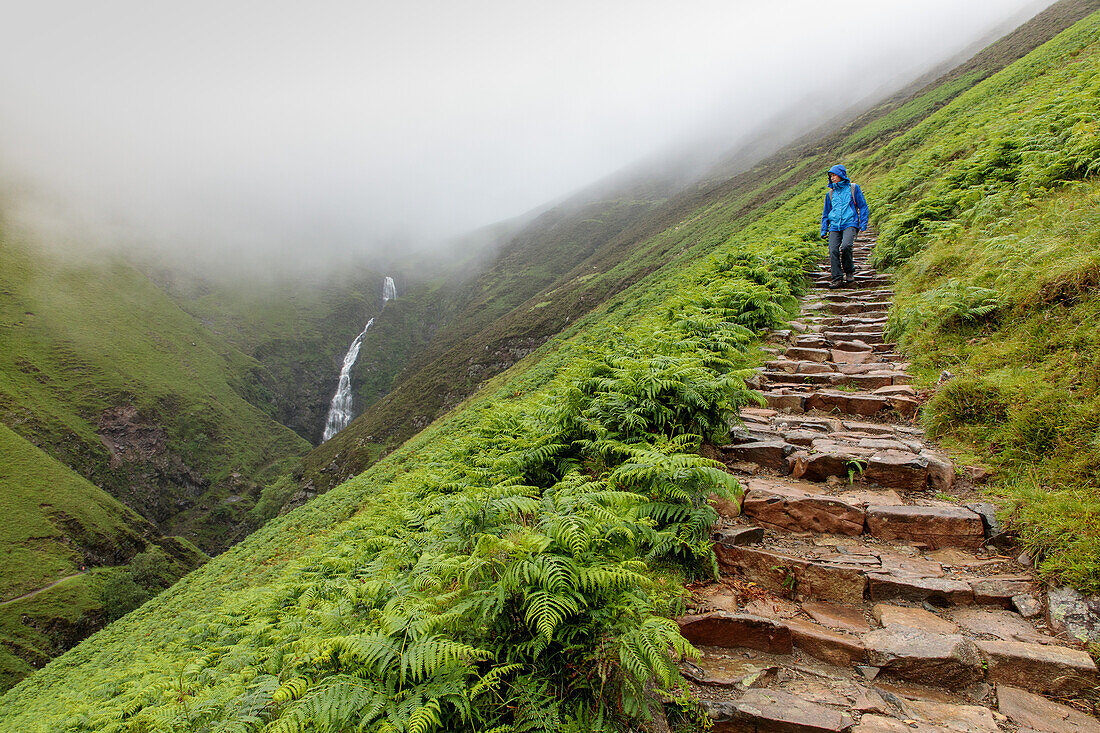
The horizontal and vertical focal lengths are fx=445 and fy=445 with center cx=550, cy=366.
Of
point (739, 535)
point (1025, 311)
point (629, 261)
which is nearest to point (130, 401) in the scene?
point (629, 261)

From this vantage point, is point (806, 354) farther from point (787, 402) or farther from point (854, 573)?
point (854, 573)

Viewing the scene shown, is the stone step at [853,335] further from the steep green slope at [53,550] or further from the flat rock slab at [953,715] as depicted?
the steep green slope at [53,550]

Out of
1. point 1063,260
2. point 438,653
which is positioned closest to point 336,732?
point 438,653

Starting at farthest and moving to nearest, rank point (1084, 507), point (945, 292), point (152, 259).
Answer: point (152, 259), point (945, 292), point (1084, 507)

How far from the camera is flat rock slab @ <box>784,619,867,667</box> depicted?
3.13m

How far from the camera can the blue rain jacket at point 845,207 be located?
10664mm

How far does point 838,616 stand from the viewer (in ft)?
11.4

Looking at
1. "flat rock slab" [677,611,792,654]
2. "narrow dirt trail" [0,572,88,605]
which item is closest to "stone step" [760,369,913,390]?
"flat rock slab" [677,611,792,654]

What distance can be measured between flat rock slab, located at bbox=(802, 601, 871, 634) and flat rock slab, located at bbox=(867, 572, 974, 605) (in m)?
0.27

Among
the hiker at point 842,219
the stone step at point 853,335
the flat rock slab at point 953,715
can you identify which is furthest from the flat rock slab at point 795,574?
the hiker at point 842,219

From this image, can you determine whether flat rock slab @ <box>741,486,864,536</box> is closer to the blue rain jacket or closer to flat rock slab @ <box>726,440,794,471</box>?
flat rock slab @ <box>726,440,794,471</box>

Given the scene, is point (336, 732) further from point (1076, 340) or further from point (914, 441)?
point (1076, 340)

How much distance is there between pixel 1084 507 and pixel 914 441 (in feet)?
6.52

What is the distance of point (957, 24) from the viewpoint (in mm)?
121438
